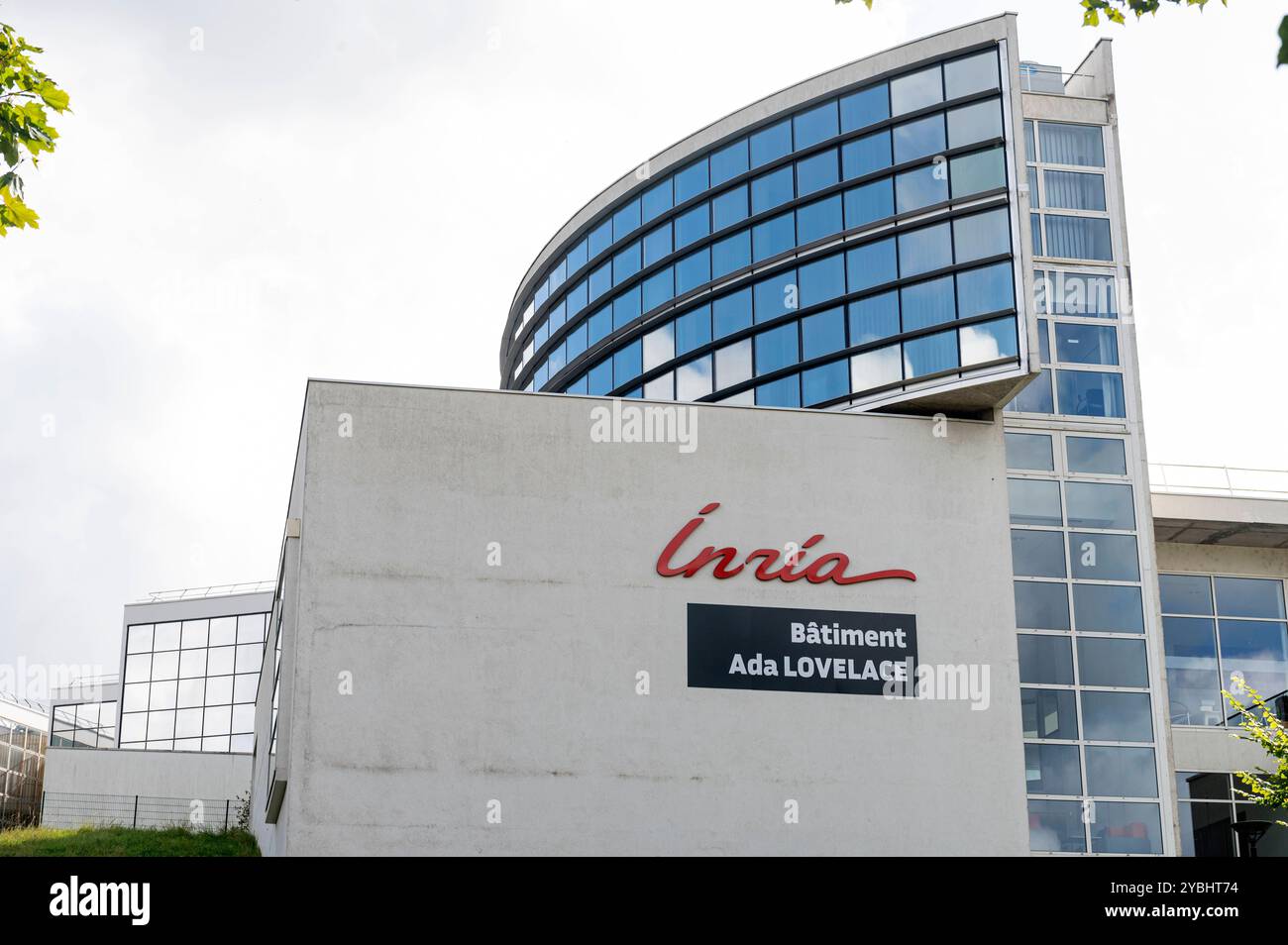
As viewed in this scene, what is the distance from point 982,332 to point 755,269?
262 inches

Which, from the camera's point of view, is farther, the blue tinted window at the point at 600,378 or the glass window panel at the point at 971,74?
the blue tinted window at the point at 600,378

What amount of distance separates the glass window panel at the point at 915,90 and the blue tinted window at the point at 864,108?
19 centimetres

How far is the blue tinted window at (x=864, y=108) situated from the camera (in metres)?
32.0

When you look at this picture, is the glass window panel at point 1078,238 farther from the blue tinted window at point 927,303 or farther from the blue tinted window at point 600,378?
the blue tinted window at point 600,378

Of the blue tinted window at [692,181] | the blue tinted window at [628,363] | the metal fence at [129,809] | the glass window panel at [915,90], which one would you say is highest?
the blue tinted window at [692,181]

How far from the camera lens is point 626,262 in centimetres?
4016

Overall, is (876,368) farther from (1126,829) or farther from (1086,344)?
(1126,829)

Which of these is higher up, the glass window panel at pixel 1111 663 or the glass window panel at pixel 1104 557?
the glass window panel at pixel 1104 557

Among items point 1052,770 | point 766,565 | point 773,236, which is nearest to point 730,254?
point 773,236

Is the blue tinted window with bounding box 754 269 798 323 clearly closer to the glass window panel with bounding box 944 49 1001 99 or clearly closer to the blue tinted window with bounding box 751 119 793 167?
the blue tinted window with bounding box 751 119 793 167

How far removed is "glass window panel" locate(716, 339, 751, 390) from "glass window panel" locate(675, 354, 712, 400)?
413 millimetres

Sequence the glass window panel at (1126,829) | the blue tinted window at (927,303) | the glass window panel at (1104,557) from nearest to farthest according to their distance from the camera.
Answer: the glass window panel at (1126,829) < the blue tinted window at (927,303) < the glass window panel at (1104,557)

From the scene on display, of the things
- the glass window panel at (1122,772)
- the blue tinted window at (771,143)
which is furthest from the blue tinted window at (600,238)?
the glass window panel at (1122,772)

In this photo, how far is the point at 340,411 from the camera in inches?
1109
